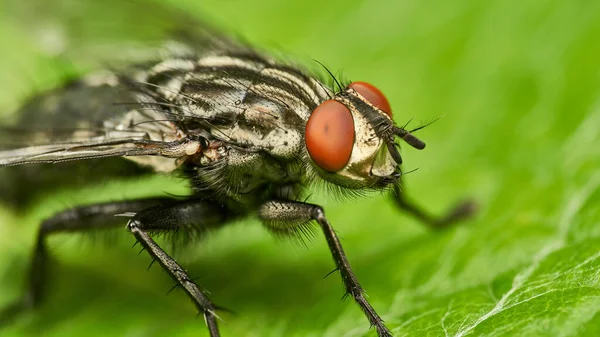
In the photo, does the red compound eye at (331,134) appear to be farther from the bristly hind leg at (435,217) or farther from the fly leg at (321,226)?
the bristly hind leg at (435,217)

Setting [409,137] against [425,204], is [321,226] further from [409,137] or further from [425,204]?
[425,204]

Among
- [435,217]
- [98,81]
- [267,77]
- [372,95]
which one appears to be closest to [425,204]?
[435,217]

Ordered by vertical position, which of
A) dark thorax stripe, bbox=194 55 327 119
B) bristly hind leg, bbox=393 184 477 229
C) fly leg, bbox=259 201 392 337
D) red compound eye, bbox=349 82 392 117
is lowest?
fly leg, bbox=259 201 392 337

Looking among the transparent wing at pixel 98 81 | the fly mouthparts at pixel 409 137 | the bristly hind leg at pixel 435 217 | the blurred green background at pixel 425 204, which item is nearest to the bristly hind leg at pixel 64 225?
the blurred green background at pixel 425 204

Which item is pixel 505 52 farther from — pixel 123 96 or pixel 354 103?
pixel 123 96

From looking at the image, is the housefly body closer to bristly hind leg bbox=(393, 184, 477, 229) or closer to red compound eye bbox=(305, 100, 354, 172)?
red compound eye bbox=(305, 100, 354, 172)

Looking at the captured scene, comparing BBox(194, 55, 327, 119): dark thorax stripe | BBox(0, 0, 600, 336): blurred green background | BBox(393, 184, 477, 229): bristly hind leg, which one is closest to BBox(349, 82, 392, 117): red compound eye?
BBox(194, 55, 327, 119): dark thorax stripe
